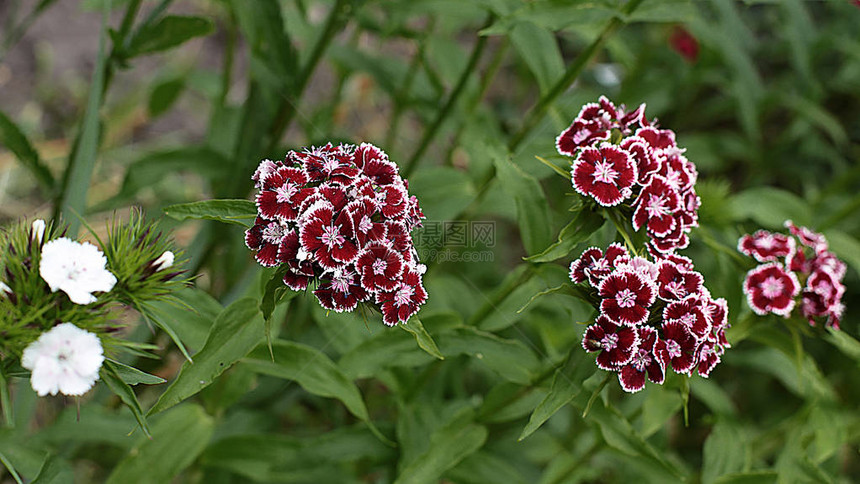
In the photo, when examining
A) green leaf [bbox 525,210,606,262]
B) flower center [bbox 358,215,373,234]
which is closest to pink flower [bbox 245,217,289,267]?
flower center [bbox 358,215,373,234]

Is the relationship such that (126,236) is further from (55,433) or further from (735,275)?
(735,275)

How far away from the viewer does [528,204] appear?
1477mm

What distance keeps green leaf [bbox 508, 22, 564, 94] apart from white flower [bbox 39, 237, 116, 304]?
1220mm

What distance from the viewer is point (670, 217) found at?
1.29 m

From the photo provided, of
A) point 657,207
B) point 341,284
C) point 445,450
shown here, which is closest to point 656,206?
point 657,207

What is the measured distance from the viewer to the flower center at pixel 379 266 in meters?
1.12

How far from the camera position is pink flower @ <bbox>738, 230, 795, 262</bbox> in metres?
1.52

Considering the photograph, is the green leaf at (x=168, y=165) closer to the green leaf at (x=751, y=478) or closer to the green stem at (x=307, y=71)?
the green stem at (x=307, y=71)

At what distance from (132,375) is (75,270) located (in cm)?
21

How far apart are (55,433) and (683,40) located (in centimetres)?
263

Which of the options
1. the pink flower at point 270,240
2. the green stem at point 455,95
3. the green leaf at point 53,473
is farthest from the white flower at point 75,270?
the green stem at point 455,95

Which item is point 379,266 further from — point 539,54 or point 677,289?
point 539,54

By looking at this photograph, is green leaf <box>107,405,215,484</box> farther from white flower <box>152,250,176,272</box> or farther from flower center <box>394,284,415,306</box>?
flower center <box>394,284,415,306</box>

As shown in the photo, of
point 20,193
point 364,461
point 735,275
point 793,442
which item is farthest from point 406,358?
point 20,193
